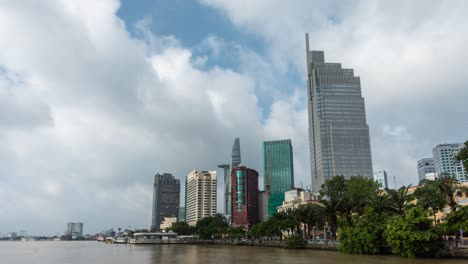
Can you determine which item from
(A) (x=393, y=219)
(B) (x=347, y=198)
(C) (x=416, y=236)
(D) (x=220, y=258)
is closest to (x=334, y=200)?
(B) (x=347, y=198)

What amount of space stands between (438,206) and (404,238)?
14.5 meters

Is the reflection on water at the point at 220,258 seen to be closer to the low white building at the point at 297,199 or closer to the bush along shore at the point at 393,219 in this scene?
the bush along shore at the point at 393,219

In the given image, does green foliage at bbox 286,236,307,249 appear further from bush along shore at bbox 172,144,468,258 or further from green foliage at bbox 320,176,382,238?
green foliage at bbox 320,176,382,238

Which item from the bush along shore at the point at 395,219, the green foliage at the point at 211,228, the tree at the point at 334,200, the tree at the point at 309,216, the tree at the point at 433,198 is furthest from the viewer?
the green foliage at the point at 211,228

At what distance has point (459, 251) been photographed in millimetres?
51250

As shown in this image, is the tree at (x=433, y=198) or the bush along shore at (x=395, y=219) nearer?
the bush along shore at (x=395, y=219)

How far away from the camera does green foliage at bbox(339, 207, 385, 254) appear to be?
6145 cm

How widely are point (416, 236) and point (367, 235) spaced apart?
12.4 metres

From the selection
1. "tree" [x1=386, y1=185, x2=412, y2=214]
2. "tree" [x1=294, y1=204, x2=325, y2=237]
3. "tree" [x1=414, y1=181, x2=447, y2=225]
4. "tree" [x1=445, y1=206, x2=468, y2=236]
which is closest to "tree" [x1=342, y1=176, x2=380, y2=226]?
"tree" [x1=386, y1=185, x2=412, y2=214]

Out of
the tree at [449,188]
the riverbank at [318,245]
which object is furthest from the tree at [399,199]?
the riverbank at [318,245]

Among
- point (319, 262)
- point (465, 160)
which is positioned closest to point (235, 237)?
point (319, 262)

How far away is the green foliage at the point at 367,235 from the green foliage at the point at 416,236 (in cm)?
747

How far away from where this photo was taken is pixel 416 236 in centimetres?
4981

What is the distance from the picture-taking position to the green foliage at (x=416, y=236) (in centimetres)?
5028
